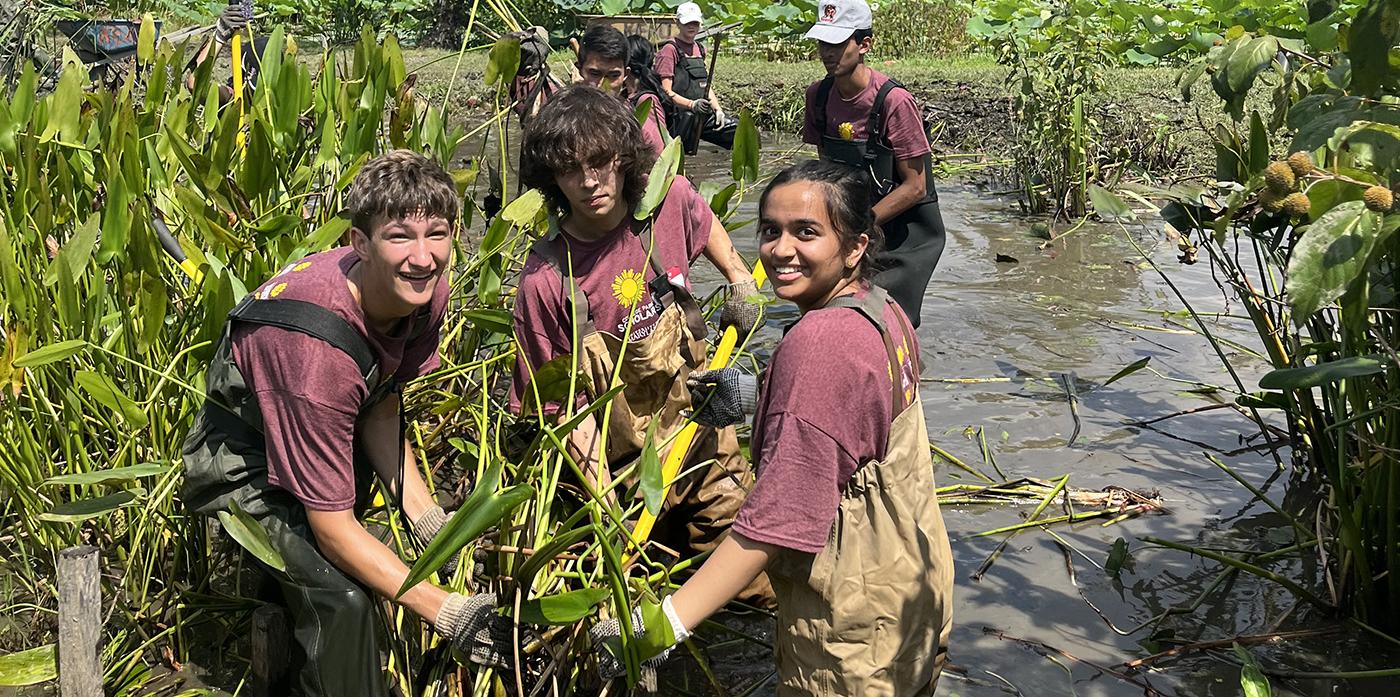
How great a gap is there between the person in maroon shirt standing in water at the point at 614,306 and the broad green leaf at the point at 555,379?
2 centimetres

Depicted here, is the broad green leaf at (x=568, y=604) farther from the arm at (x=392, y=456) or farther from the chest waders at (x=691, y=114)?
the chest waders at (x=691, y=114)

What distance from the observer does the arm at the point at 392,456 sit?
260 centimetres

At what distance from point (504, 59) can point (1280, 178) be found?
218 cm

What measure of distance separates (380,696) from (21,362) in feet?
2.97

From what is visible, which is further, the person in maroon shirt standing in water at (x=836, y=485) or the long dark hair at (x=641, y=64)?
the long dark hair at (x=641, y=64)

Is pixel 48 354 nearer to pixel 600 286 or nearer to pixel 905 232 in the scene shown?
pixel 600 286

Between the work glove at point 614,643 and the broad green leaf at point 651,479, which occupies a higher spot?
the broad green leaf at point 651,479

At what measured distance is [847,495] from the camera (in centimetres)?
196

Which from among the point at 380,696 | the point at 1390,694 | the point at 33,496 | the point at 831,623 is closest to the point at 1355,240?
the point at 831,623

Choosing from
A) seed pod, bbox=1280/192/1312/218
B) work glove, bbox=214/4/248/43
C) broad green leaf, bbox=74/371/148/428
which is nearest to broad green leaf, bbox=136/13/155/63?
work glove, bbox=214/4/248/43

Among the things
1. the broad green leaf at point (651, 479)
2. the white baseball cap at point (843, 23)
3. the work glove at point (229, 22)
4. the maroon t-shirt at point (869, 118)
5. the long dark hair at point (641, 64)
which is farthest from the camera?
the long dark hair at point (641, 64)

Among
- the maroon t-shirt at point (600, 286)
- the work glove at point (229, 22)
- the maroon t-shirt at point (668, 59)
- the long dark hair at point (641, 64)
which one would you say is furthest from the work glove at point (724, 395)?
the maroon t-shirt at point (668, 59)

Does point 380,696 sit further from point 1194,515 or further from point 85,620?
point 1194,515

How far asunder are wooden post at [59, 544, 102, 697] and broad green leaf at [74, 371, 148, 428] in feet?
1.02
